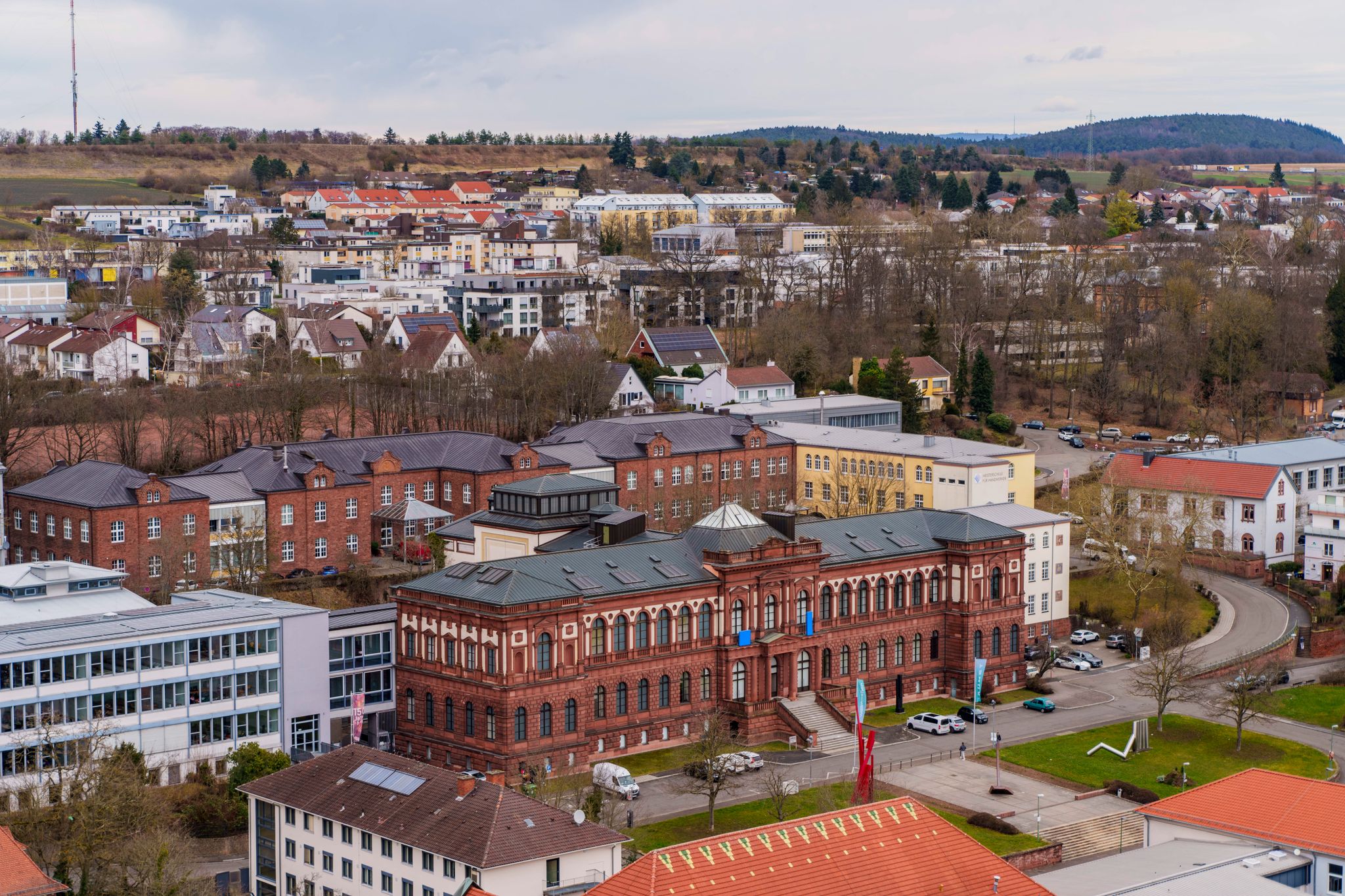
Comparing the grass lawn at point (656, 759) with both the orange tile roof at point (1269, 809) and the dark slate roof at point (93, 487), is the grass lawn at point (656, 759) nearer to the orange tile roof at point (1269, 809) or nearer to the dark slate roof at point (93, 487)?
the orange tile roof at point (1269, 809)

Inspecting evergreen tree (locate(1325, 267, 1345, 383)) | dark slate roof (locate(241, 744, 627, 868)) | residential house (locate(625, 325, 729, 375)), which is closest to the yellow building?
residential house (locate(625, 325, 729, 375))

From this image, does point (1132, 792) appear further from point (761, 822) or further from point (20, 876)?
Result: point (20, 876)

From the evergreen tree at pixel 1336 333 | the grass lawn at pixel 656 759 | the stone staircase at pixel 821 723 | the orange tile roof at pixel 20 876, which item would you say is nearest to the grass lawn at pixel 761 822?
the grass lawn at pixel 656 759

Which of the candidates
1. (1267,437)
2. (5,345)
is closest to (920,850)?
(1267,437)

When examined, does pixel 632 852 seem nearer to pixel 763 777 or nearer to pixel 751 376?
pixel 763 777

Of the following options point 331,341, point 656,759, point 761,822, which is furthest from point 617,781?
point 331,341

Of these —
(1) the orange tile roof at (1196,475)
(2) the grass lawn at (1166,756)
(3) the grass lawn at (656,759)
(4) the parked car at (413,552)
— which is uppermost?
(1) the orange tile roof at (1196,475)
